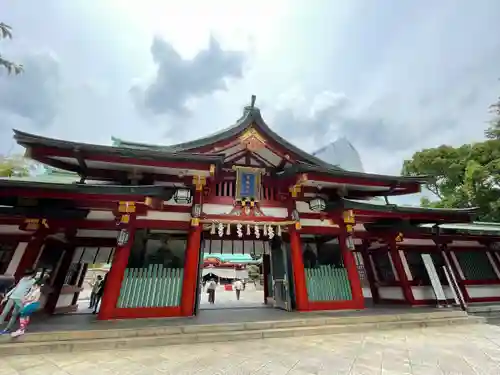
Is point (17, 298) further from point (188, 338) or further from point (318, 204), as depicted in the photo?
point (318, 204)

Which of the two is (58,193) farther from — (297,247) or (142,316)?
(297,247)

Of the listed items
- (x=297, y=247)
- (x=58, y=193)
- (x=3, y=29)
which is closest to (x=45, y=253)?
(x=58, y=193)

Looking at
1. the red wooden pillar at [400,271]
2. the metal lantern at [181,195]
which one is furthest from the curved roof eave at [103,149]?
the red wooden pillar at [400,271]

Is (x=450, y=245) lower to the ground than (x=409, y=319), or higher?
higher

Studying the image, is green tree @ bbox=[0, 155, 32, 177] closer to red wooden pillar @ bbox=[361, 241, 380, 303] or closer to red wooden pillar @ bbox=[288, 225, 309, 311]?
red wooden pillar @ bbox=[288, 225, 309, 311]

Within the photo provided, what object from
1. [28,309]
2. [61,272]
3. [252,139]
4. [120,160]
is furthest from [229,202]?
[61,272]

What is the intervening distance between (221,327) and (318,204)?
534cm

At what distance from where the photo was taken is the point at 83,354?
5.40 metres

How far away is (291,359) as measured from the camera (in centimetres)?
505

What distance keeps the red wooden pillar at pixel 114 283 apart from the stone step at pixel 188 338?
1550mm

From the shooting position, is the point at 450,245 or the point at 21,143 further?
the point at 450,245

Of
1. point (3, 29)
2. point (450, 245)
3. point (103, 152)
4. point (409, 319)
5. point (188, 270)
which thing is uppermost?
point (3, 29)

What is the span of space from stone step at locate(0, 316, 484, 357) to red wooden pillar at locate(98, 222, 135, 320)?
5.09 ft

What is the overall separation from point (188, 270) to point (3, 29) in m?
13.1
